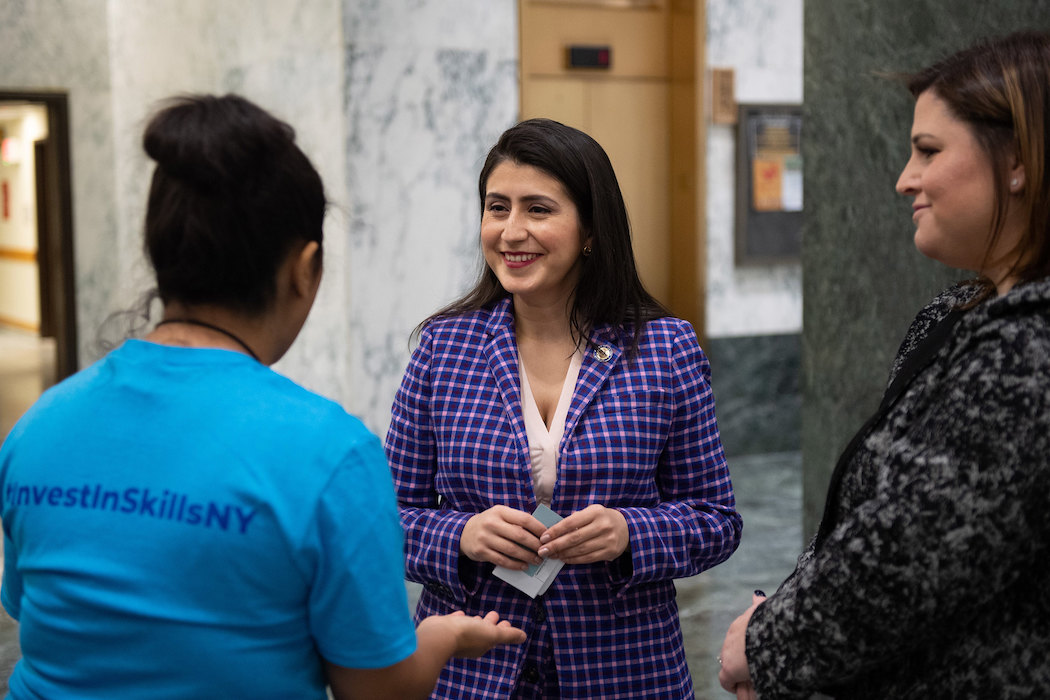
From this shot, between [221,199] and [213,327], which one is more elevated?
[221,199]

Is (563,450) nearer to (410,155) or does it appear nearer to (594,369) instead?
(594,369)

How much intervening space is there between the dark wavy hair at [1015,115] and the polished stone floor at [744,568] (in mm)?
2980

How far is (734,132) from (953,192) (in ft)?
20.6

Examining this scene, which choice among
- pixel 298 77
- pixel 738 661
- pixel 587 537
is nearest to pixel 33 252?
pixel 298 77

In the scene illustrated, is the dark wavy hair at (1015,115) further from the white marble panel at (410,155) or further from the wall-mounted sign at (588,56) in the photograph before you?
the wall-mounted sign at (588,56)

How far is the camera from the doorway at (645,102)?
23.7 ft

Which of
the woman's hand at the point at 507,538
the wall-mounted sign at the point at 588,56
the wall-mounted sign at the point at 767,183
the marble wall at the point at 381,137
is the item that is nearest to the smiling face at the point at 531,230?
the woman's hand at the point at 507,538

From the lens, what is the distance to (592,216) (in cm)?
228

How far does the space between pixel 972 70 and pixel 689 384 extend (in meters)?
0.86

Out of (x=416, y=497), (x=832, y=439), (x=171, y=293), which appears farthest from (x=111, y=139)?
(x=171, y=293)

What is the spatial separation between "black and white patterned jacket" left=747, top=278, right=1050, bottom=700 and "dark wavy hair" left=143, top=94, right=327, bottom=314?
2.73 ft

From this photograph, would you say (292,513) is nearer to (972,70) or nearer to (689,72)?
(972,70)

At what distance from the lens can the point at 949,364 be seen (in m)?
1.47

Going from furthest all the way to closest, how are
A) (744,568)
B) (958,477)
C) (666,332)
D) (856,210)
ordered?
(744,568) < (856,210) < (666,332) < (958,477)
